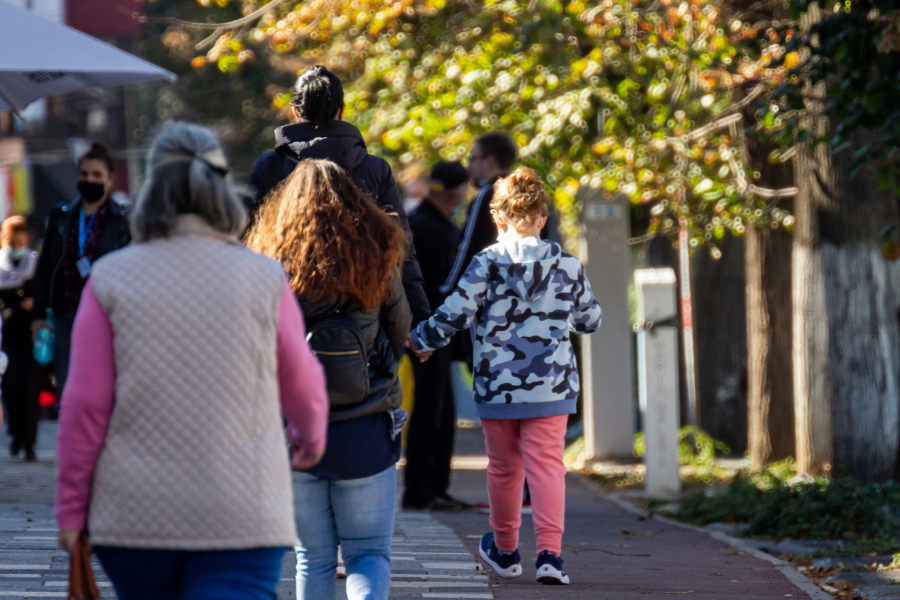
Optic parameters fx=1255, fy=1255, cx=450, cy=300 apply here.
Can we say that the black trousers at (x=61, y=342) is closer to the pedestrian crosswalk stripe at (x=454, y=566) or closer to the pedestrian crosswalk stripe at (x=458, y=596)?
the pedestrian crosswalk stripe at (x=454, y=566)

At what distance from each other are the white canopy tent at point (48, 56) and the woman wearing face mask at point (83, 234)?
487 millimetres

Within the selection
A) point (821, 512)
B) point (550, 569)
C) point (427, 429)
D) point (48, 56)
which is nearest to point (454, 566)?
point (550, 569)

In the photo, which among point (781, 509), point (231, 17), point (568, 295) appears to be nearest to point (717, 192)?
point (781, 509)

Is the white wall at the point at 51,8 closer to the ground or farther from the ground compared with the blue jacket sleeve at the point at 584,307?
farther from the ground

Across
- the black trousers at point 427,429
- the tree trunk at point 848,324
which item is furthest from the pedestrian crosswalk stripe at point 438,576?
the tree trunk at point 848,324

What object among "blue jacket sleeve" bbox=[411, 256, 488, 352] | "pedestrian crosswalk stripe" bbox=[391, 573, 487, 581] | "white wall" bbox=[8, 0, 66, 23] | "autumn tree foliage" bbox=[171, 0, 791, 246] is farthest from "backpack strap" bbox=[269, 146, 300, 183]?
"white wall" bbox=[8, 0, 66, 23]

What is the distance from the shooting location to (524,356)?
525cm

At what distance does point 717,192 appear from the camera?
376 inches

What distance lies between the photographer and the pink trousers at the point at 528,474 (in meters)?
5.27

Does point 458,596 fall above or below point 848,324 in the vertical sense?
below

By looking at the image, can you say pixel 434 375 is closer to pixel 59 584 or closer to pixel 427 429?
pixel 427 429

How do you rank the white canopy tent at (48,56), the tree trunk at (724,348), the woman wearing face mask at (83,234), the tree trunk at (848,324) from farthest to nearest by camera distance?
the tree trunk at (724,348) → the tree trunk at (848,324) → the woman wearing face mask at (83,234) → the white canopy tent at (48,56)

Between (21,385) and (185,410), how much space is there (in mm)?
8748

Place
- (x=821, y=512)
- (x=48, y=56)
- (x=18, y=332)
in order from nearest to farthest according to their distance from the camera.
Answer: (x=48, y=56) → (x=821, y=512) → (x=18, y=332)
